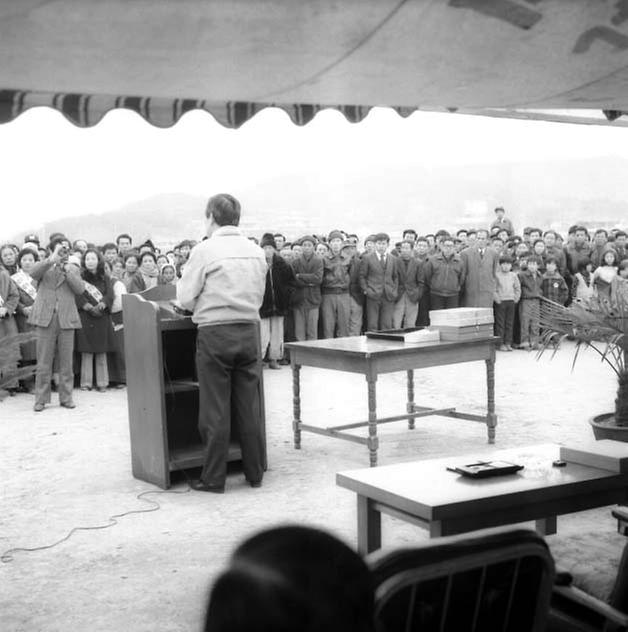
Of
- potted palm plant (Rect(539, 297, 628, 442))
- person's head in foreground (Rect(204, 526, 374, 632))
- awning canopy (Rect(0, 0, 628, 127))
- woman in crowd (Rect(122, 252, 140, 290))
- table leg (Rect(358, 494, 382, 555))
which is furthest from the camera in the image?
woman in crowd (Rect(122, 252, 140, 290))

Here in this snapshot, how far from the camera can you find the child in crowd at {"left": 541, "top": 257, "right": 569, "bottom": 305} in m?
14.4

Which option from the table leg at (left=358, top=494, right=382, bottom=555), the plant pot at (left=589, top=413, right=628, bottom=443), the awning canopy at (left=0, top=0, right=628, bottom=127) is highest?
the awning canopy at (left=0, top=0, right=628, bottom=127)

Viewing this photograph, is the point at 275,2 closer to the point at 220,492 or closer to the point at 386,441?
the point at 220,492

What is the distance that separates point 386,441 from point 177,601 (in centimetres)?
350

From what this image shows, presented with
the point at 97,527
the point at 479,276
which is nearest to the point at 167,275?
the point at 479,276

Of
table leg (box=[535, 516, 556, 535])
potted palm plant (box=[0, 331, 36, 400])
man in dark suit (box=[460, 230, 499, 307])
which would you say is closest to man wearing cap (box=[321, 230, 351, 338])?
man in dark suit (box=[460, 230, 499, 307])

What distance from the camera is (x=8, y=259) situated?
10.8 metres

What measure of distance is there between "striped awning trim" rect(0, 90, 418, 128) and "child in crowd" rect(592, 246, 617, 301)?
35.1 ft

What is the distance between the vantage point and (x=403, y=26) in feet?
10.2

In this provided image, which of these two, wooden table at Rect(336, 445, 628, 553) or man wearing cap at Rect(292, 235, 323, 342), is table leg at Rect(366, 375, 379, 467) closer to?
wooden table at Rect(336, 445, 628, 553)

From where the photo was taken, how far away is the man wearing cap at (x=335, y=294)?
43.4 ft

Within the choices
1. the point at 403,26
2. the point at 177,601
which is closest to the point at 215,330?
the point at 177,601

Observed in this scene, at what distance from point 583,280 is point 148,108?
12.4 meters

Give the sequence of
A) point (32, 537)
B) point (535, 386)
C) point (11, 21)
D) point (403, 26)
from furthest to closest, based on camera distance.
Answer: point (535, 386) < point (32, 537) < point (403, 26) < point (11, 21)
